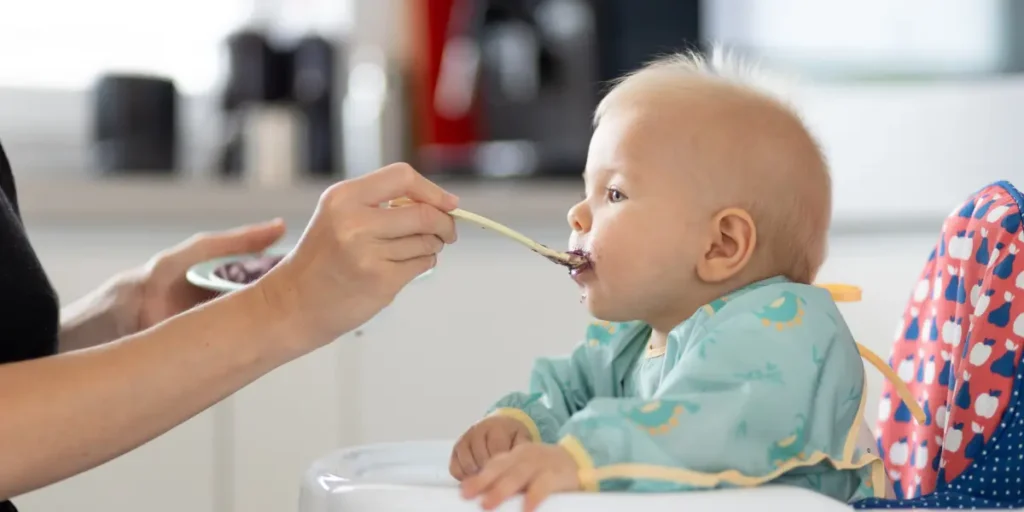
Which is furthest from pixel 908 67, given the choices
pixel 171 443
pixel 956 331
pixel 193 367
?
pixel 193 367

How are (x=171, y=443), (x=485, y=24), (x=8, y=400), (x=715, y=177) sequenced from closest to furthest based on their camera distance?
1. (x=8, y=400)
2. (x=715, y=177)
3. (x=171, y=443)
4. (x=485, y=24)

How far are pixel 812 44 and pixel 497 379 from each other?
37.6 inches

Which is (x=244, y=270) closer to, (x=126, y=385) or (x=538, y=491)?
(x=126, y=385)

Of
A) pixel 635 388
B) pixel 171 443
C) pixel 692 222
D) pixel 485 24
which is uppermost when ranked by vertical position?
pixel 485 24

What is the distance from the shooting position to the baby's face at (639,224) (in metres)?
0.92

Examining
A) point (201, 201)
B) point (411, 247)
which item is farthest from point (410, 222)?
point (201, 201)

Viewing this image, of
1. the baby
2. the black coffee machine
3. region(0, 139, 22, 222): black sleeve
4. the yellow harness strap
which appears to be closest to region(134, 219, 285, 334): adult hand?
region(0, 139, 22, 222): black sleeve

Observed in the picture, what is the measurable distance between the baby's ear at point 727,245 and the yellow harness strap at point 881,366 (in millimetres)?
74

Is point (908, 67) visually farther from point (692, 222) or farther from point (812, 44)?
point (692, 222)

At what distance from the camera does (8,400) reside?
2.46 feet

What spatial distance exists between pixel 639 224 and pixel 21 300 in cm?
49

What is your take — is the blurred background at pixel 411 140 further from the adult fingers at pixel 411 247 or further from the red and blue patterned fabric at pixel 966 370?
the adult fingers at pixel 411 247

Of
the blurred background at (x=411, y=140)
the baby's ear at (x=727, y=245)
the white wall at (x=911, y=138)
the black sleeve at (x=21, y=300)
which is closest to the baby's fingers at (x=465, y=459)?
the baby's ear at (x=727, y=245)

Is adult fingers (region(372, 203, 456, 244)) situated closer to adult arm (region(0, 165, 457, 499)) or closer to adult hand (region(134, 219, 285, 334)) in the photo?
adult arm (region(0, 165, 457, 499))
